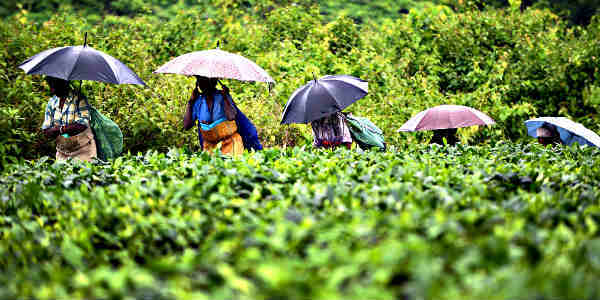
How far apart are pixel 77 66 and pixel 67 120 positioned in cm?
64

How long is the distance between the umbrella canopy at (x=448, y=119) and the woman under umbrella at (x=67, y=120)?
4.24 meters

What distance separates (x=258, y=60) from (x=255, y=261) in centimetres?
843

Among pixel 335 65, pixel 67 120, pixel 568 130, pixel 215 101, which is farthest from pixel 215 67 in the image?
pixel 335 65

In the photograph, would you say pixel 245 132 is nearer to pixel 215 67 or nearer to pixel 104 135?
pixel 215 67

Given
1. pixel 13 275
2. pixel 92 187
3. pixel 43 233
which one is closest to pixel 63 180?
pixel 92 187

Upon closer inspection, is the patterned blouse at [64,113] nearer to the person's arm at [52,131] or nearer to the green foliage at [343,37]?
the person's arm at [52,131]

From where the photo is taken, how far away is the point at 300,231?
7.15 ft

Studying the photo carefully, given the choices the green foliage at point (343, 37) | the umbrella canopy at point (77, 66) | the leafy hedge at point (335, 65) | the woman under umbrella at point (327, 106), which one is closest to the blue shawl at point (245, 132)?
the woman under umbrella at point (327, 106)

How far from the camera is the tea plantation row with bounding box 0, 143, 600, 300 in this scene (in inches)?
74.2

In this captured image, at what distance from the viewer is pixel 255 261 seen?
Result: 82.4 inches

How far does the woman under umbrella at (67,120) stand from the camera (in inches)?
206

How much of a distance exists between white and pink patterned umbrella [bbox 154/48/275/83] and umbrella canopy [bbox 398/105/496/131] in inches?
103

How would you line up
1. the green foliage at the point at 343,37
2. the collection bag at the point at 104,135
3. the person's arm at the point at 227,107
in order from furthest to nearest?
1. the green foliage at the point at 343,37
2. the collection bag at the point at 104,135
3. the person's arm at the point at 227,107

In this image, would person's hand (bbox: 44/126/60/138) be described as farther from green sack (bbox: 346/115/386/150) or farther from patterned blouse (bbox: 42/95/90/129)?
green sack (bbox: 346/115/386/150)
